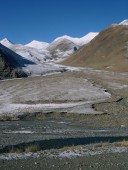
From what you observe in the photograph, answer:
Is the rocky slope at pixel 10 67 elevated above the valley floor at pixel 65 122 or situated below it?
above

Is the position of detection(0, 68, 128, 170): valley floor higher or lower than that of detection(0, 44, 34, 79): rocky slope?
lower

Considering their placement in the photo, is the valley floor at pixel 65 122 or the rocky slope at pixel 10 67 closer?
the valley floor at pixel 65 122

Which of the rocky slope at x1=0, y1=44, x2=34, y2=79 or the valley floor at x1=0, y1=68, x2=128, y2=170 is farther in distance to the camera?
the rocky slope at x1=0, y1=44, x2=34, y2=79

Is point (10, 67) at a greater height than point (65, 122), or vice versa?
point (10, 67)

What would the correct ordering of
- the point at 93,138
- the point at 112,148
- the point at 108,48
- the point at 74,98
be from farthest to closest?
the point at 108,48 → the point at 74,98 → the point at 93,138 → the point at 112,148

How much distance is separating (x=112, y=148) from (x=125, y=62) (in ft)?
432

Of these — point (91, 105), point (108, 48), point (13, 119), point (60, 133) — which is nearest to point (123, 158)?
point (60, 133)

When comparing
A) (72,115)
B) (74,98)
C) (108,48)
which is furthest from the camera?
(108,48)

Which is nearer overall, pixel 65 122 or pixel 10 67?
pixel 65 122

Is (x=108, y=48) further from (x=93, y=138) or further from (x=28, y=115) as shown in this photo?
(x=93, y=138)

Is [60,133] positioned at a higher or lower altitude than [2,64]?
lower

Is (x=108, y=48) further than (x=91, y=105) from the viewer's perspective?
Yes

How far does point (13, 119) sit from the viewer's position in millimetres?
43906

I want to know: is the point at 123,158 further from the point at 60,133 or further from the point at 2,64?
the point at 2,64
